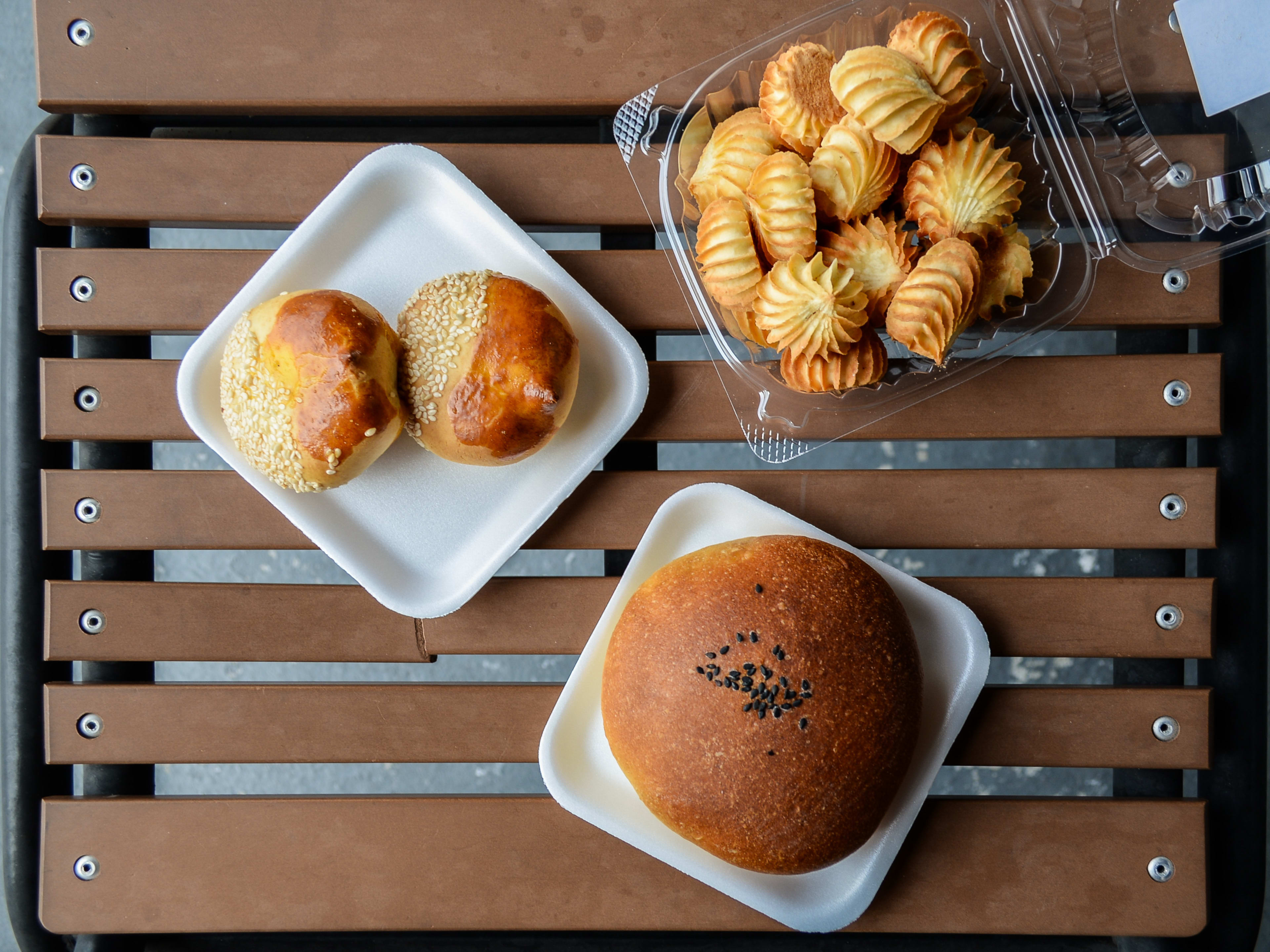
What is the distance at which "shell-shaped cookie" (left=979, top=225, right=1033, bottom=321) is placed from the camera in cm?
83

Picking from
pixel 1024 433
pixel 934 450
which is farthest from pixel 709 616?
pixel 934 450

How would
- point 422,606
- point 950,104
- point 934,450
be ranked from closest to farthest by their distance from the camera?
point 950,104, point 422,606, point 934,450

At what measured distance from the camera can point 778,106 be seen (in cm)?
82

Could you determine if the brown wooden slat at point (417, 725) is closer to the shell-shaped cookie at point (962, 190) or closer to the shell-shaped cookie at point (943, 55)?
the shell-shaped cookie at point (962, 190)

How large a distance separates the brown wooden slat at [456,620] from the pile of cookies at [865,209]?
327mm

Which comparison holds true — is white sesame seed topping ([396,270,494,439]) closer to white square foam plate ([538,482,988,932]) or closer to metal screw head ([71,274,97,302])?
white square foam plate ([538,482,988,932])

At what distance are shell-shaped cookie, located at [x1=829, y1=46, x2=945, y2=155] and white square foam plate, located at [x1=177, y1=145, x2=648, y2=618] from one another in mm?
317

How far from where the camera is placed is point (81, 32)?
0.99 m

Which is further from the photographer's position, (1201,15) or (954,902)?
(954,902)

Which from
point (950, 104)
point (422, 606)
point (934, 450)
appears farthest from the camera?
point (934, 450)

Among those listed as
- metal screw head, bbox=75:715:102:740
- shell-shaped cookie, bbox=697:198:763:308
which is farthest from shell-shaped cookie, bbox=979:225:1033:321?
metal screw head, bbox=75:715:102:740

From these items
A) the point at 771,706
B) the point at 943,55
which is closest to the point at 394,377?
the point at 771,706

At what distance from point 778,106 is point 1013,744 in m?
0.71

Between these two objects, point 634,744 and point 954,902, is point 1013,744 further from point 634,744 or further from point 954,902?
point 634,744
